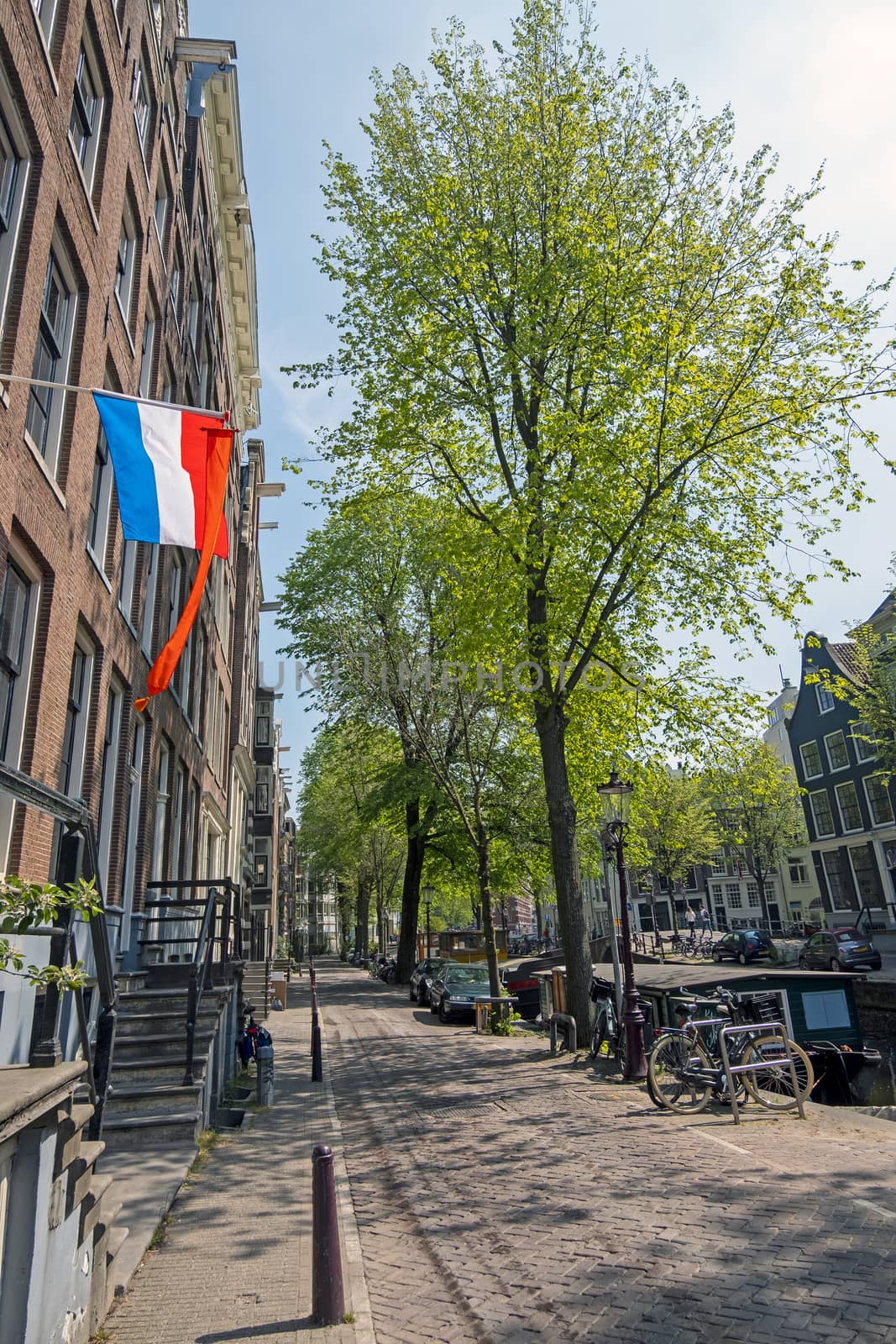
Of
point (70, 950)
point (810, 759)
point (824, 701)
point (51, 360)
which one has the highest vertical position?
point (824, 701)

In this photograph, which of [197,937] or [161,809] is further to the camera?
[161,809]

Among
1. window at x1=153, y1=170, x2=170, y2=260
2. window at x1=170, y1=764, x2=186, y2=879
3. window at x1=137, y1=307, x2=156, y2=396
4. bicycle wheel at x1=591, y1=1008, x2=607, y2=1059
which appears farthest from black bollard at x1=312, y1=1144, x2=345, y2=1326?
window at x1=153, y1=170, x2=170, y2=260

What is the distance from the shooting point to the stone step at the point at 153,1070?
8.91 meters

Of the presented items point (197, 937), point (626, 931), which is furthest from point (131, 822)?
point (626, 931)

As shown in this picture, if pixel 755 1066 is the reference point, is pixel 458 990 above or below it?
above

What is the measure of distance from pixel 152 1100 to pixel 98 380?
839cm

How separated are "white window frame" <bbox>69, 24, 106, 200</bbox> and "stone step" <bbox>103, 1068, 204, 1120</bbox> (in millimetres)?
10252

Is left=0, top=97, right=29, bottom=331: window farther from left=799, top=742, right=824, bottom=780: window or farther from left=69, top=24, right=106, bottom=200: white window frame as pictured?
left=799, top=742, right=824, bottom=780: window

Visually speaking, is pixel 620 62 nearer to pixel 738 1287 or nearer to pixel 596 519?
pixel 596 519

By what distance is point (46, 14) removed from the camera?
9.71m

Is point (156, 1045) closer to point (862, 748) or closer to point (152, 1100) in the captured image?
point (152, 1100)

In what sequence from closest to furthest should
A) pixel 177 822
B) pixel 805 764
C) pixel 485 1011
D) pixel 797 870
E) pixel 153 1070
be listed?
1. pixel 153 1070
2. pixel 177 822
3. pixel 485 1011
4. pixel 805 764
5. pixel 797 870

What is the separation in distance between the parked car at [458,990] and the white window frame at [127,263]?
51.4 feet

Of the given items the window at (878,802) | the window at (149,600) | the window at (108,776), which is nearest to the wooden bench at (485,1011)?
the window at (108,776)
